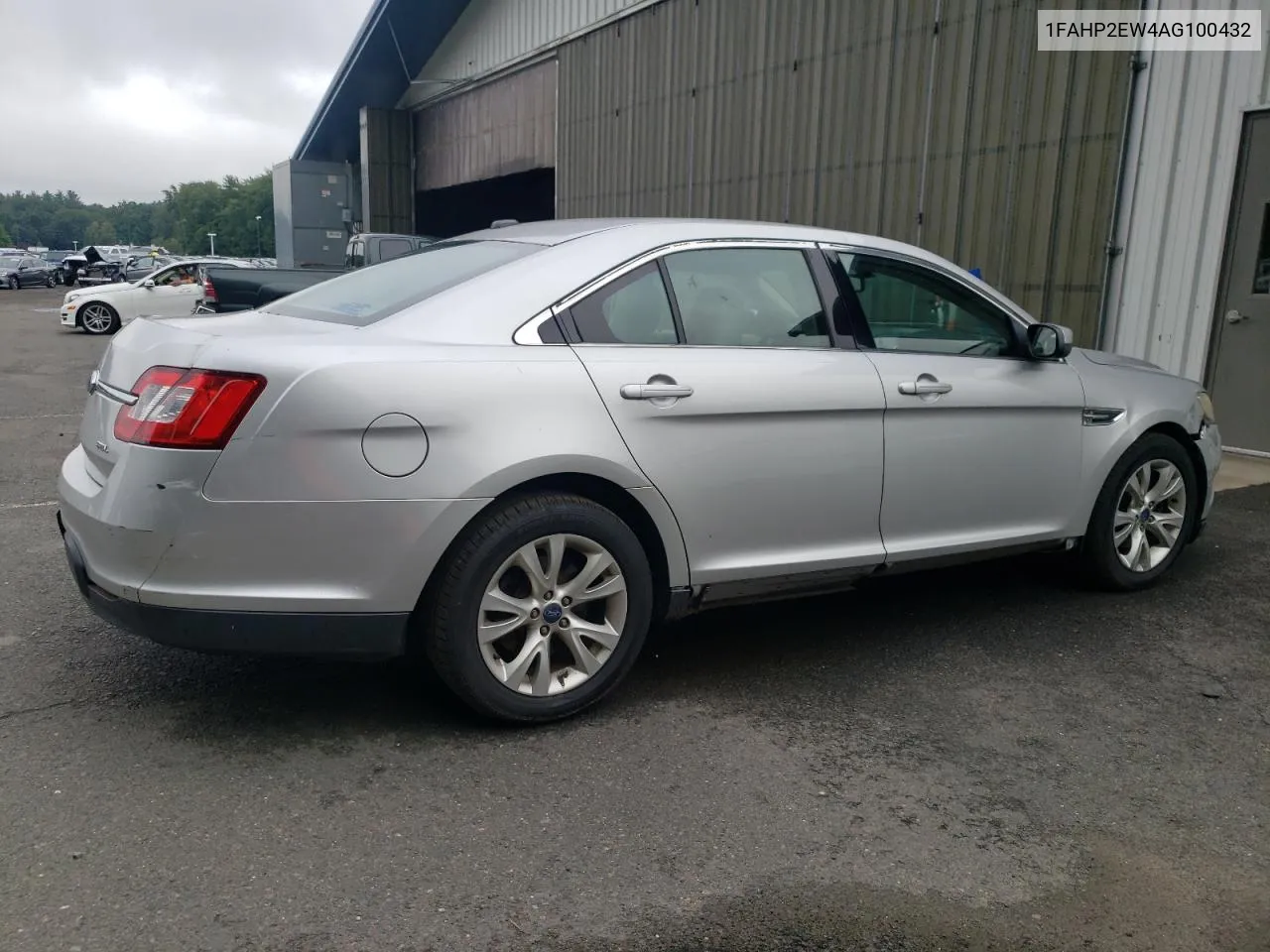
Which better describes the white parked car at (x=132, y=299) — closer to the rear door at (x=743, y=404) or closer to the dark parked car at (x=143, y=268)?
the dark parked car at (x=143, y=268)

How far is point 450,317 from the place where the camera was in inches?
130

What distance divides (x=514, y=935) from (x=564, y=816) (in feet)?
1.73

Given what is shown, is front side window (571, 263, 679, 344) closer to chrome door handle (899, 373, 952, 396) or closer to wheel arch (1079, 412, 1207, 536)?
chrome door handle (899, 373, 952, 396)

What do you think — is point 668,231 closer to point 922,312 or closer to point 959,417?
point 922,312

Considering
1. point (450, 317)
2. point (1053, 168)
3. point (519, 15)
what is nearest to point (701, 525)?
point (450, 317)

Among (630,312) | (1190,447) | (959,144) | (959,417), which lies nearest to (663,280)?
(630,312)

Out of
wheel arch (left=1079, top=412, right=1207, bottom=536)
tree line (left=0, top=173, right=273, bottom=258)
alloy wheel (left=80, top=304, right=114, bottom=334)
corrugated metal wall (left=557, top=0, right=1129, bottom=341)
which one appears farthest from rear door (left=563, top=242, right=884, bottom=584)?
tree line (left=0, top=173, right=273, bottom=258)

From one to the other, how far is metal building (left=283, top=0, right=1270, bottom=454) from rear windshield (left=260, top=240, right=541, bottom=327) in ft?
21.1

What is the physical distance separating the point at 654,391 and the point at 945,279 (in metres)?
1.67

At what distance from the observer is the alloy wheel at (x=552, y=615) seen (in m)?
3.24

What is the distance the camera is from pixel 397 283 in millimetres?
3762

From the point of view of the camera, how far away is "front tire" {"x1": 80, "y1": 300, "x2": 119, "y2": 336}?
21.1 meters

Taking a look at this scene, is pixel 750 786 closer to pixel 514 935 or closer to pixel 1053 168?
pixel 514 935

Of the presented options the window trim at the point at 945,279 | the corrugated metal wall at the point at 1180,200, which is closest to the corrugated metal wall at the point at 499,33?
the corrugated metal wall at the point at 1180,200
